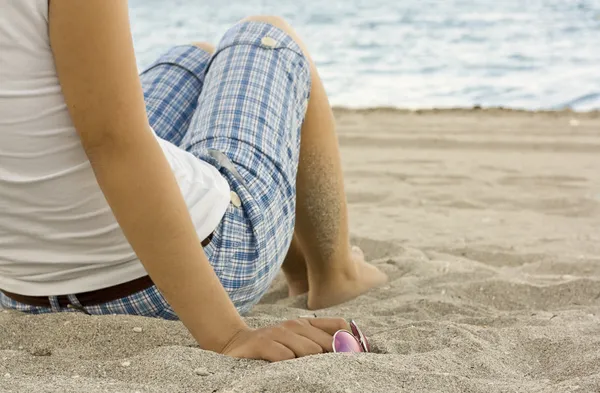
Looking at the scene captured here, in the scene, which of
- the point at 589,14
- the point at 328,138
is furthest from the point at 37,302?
the point at 589,14

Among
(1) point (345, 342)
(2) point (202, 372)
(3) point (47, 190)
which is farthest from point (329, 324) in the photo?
(3) point (47, 190)

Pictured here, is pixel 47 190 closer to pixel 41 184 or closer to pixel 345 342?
pixel 41 184

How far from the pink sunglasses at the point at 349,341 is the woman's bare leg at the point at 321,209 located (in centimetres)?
65

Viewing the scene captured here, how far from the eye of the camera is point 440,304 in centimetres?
201

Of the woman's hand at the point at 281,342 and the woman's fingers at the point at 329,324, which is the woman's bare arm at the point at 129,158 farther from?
the woman's fingers at the point at 329,324

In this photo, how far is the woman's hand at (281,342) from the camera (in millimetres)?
1291

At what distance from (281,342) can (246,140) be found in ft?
1.69

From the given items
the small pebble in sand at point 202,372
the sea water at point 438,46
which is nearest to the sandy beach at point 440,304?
the small pebble in sand at point 202,372

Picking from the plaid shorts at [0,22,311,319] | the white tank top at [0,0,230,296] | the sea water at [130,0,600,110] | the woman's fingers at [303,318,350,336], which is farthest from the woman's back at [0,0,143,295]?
the sea water at [130,0,600,110]

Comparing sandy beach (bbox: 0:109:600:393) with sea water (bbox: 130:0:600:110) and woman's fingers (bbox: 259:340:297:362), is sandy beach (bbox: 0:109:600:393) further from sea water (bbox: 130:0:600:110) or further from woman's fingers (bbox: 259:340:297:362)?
sea water (bbox: 130:0:600:110)

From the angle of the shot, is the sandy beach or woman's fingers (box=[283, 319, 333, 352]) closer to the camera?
the sandy beach

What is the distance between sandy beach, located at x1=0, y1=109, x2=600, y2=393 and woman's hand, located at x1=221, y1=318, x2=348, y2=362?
2cm

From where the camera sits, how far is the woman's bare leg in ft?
6.56

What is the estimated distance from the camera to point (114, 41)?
1.16 meters
